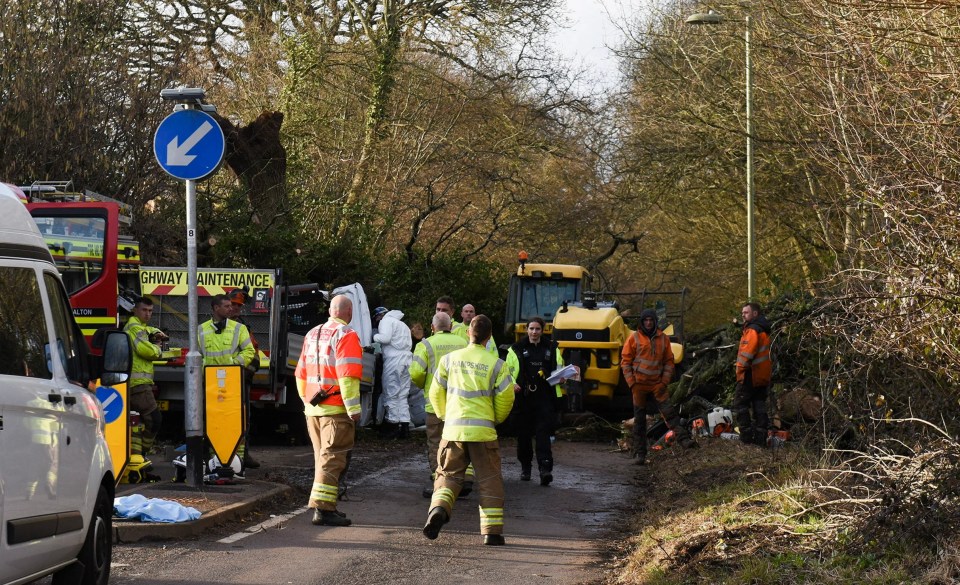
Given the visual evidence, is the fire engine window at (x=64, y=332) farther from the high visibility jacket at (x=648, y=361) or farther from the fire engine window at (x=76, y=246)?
the high visibility jacket at (x=648, y=361)

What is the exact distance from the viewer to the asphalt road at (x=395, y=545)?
305 inches

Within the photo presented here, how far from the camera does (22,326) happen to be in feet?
19.4

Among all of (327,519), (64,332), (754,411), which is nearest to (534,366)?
(754,411)

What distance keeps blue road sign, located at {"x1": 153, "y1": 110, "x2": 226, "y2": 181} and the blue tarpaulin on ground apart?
2896 mm

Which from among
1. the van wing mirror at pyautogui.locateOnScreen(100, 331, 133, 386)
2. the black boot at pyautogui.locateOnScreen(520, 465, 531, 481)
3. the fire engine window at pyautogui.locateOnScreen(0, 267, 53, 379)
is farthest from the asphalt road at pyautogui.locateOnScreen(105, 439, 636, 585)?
the fire engine window at pyautogui.locateOnScreen(0, 267, 53, 379)

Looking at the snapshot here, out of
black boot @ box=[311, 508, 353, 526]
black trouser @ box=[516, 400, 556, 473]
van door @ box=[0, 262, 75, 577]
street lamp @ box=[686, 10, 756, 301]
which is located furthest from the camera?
street lamp @ box=[686, 10, 756, 301]

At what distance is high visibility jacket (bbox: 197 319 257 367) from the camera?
12.7 m

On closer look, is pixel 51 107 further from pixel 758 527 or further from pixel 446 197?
pixel 758 527

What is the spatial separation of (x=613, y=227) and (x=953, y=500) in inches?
1005

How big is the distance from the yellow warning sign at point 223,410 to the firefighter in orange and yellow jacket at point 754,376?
20.4ft

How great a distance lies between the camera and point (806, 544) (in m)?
7.45

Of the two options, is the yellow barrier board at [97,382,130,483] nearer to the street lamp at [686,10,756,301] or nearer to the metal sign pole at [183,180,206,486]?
the metal sign pole at [183,180,206,486]

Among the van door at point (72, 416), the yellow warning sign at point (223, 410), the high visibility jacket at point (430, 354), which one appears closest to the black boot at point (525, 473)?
the high visibility jacket at point (430, 354)

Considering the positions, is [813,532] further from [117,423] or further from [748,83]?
[748,83]
